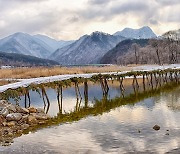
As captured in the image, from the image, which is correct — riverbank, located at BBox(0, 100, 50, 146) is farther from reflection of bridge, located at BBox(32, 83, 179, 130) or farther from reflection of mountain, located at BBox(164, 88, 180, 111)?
reflection of mountain, located at BBox(164, 88, 180, 111)

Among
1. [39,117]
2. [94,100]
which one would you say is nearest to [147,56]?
[94,100]

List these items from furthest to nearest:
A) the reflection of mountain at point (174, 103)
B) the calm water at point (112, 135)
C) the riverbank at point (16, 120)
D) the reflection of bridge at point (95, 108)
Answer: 1. the reflection of mountain at point (174, 103)
2. the reflection of bridge at point (95, 108)
3. the riverbank at point (16, 120)
4. the calm water at point (112, 135)

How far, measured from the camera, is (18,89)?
1334 inches

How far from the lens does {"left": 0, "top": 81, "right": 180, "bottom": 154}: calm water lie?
1947cm

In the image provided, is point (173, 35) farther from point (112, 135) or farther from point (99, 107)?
point (112, 135)

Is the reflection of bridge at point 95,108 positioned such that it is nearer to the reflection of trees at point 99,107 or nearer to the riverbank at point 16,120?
the reflection of trees at point 99,107

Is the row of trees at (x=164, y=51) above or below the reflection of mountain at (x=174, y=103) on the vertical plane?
above

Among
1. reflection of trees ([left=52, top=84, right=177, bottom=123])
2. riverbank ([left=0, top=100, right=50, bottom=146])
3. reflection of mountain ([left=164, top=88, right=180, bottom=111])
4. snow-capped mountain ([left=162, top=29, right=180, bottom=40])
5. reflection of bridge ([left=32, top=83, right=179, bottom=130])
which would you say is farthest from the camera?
snow-capped mountain ([left=162, top=29, right=180, bottom=40])

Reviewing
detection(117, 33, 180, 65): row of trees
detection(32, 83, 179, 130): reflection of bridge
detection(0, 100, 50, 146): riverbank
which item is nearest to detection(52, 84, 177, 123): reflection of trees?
detection(32, 83, 179, 130): reflection of bridge

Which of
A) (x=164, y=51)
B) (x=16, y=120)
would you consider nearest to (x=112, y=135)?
(x=16, y=120)

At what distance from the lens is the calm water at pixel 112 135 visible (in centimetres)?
1947

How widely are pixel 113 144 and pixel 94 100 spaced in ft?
68.5

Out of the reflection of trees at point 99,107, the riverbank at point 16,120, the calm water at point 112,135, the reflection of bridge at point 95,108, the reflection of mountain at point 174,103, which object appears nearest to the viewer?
the calm water at point 112,135

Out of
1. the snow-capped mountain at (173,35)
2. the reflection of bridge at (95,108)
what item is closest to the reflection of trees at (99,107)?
the reflection of bridge at (95,108)
